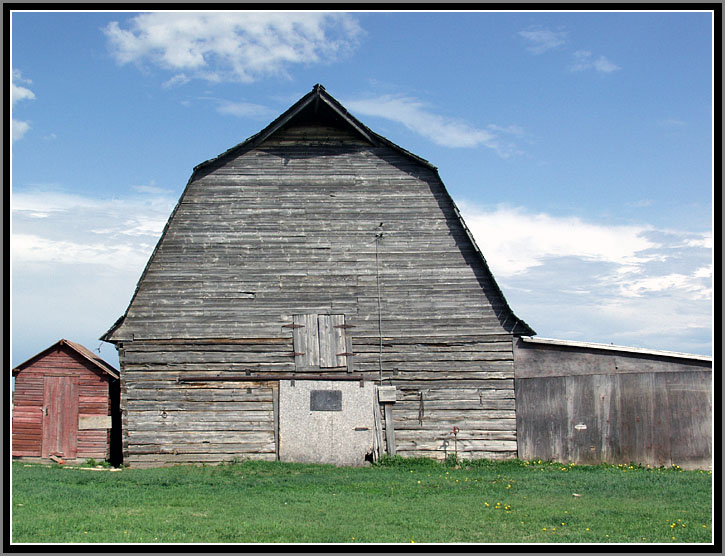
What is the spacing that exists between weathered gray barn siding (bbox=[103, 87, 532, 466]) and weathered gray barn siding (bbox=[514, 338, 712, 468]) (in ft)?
2.00

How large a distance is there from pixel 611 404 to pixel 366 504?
7874mm

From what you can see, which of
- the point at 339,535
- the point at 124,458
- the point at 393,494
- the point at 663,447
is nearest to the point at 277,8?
the point at 339,535

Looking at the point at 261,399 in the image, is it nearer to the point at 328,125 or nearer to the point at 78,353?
the point at 78,353

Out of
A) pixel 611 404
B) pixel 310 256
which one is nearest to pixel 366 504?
pixel 310 256

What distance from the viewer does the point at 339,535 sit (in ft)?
30.3

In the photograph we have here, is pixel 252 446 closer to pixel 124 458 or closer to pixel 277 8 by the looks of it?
pixel 124 458

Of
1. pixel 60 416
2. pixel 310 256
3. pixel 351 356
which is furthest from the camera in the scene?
pixel 60 416

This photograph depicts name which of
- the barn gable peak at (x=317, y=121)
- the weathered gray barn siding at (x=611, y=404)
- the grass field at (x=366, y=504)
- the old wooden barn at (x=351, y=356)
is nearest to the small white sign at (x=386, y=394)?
the old wooden barn at (x=351, y=356)

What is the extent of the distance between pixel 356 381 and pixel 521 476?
14.5ft

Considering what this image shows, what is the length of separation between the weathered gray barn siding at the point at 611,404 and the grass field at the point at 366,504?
621mm

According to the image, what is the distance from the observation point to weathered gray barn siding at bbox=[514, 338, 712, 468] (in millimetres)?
16391

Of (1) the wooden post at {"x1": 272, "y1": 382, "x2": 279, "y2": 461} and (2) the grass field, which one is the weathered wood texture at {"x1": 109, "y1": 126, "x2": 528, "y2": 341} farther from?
(2) the grass field

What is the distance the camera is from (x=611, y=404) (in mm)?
16703

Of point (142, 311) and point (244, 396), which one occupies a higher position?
point (142, 311)
